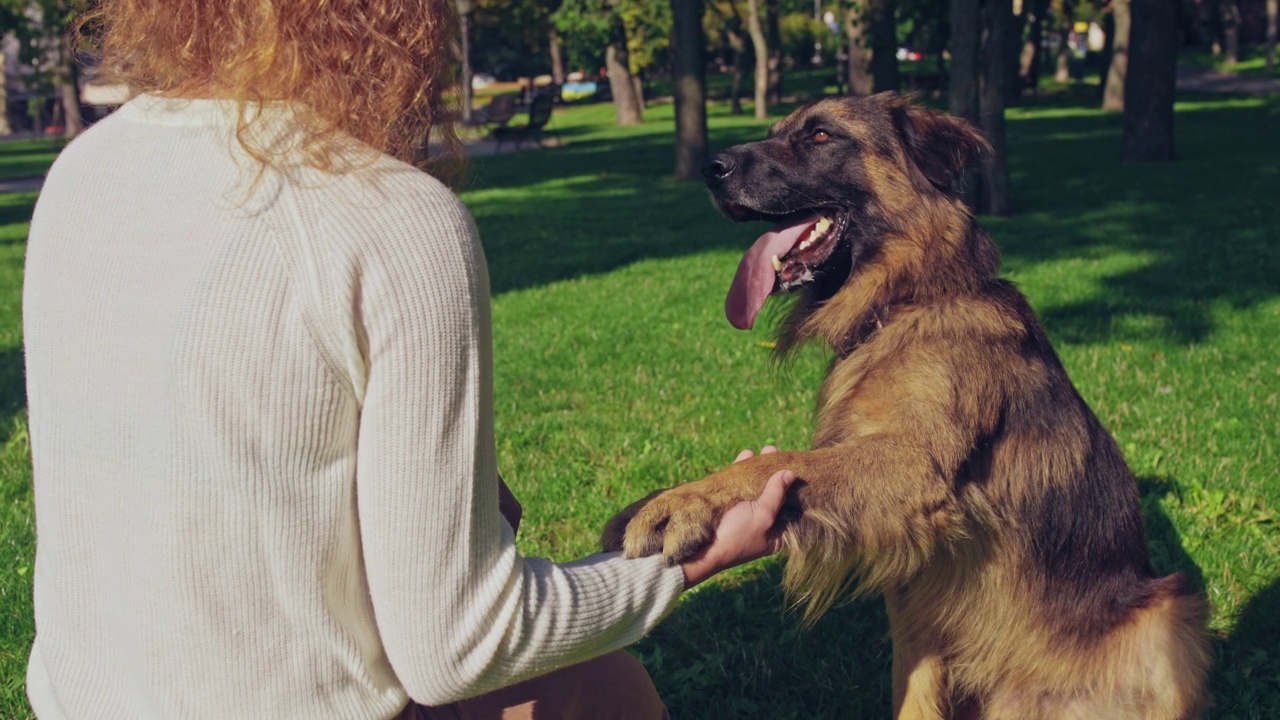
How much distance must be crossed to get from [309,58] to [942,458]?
6.20ft

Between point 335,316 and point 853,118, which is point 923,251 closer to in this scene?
point 853,118

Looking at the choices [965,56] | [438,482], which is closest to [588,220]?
[965,56]

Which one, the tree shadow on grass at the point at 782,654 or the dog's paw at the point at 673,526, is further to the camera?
the tree shadow on grass at the point at 782,654

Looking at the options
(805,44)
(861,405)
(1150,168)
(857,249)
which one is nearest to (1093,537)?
(861,405)

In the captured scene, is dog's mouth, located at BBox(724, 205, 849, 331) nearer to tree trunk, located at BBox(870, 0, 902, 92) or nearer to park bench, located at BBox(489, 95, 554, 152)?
tree trunk, located at BBox(870, 0, 902, 92)

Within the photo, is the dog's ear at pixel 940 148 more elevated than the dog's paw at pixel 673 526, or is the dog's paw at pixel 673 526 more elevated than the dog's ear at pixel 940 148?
the dog's ear at pixel 940 148

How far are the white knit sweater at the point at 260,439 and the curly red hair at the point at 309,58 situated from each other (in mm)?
65

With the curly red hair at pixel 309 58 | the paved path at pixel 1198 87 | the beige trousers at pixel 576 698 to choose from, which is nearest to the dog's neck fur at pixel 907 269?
the beige trousers at pixel 576 698

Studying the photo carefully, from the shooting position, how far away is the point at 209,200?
1.65 m

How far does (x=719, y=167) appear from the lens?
12.1 feet

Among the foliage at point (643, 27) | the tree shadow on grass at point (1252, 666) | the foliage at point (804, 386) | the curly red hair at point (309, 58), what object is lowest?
the tree shadow on grass at point (1252, 666)

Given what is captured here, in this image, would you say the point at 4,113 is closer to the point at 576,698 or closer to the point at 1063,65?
the point at 1063,65

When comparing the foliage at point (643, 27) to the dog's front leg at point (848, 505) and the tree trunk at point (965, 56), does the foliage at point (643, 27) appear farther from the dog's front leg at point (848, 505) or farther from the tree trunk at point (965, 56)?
the dog's front leg at point (848, 505)

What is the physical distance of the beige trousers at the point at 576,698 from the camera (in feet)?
7.58
